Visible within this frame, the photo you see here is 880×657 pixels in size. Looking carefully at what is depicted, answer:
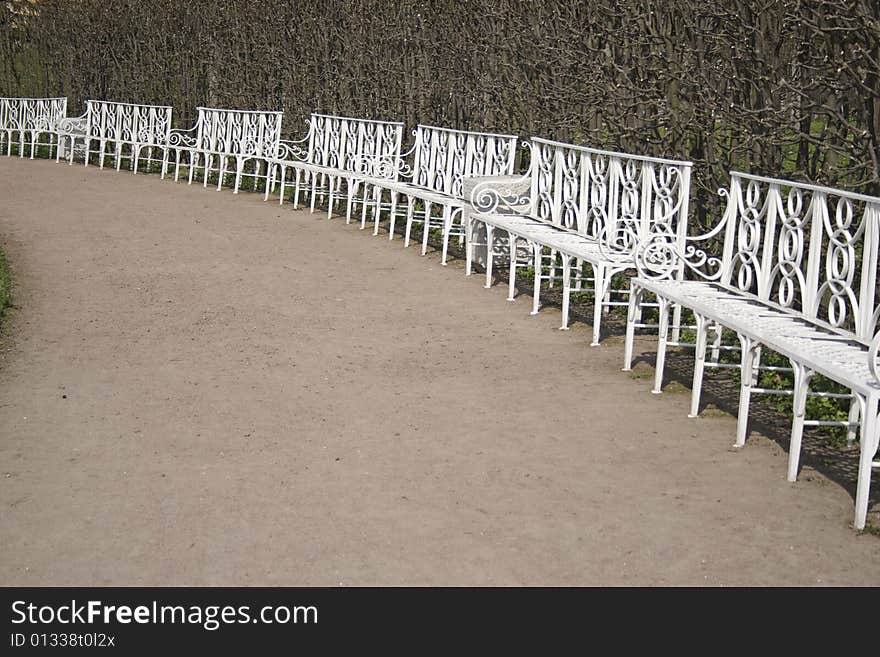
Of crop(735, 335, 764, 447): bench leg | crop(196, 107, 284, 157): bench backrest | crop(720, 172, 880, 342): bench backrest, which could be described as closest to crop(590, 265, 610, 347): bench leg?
crop(720, 172, 880, 342): bench backrest

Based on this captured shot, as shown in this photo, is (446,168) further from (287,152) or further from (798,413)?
(798,413)

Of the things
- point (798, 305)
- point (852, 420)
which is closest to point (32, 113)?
point (798, 305)

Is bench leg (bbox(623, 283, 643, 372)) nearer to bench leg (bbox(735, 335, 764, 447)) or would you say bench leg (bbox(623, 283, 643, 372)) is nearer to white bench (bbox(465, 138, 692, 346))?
white bench (bbox(465, 138, 692, 346))

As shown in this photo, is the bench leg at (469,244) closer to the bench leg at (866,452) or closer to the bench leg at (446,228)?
the bench leg at (446,228)

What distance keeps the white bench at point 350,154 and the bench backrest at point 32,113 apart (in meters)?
8.40

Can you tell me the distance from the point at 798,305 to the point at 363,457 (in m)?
3.36

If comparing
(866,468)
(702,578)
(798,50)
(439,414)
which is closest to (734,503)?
(866,468)

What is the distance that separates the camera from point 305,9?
1891cm

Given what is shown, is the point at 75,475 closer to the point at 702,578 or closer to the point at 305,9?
the point at 702,578

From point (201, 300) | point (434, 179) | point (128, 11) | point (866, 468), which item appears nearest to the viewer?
point (866, 468)

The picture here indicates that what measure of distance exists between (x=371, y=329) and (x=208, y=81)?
47.4ft

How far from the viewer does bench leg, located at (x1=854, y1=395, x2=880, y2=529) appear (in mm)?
4887

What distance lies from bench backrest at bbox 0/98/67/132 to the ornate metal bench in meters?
4.63

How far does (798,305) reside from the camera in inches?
309
